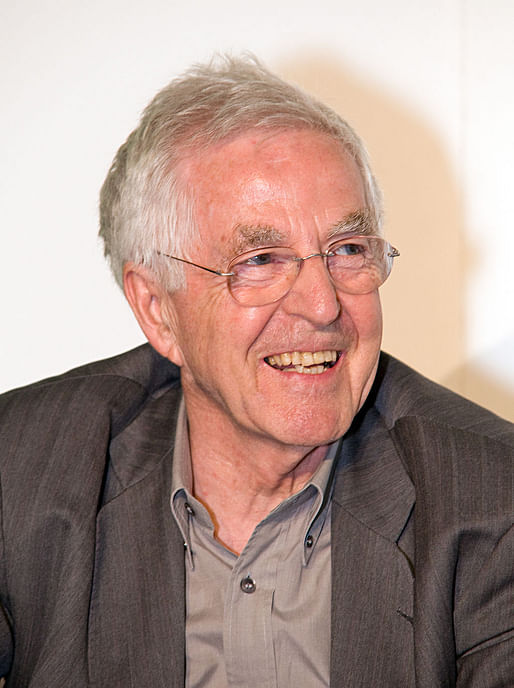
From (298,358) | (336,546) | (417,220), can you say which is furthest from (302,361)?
(417,220)

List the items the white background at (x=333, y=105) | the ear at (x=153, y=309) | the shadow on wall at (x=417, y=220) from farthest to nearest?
the shadow on wall at (x=417, y=220) → the white background at (x=333, y=105) → the ear at (x=153, y=309)

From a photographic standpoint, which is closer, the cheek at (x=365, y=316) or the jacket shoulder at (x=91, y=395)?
the cheek at (x=365, y=316)

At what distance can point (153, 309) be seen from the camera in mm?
1962

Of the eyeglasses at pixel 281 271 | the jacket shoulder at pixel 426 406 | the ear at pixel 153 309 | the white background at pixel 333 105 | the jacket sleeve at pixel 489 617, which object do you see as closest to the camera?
the jacket sleeve at pixel 489 617

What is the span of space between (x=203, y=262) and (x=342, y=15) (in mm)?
1218

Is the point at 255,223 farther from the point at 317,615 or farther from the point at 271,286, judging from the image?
the point at 317,615

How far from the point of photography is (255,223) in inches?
66.0

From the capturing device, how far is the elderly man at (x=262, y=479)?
167 cm

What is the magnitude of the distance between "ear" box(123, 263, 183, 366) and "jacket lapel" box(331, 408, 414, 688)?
18.2 inches

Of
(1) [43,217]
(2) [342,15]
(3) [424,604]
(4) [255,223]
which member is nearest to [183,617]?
(3) [424,604]

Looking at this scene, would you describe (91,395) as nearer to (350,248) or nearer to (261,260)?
(261,260)

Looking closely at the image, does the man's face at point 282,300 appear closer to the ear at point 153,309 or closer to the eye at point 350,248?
the eye at point 350,248

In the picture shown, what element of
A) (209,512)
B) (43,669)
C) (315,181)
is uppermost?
(315,181)

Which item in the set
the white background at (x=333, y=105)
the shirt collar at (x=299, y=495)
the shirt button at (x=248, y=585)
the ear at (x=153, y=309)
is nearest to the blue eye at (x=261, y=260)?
the ear at (x=153, y=309)
